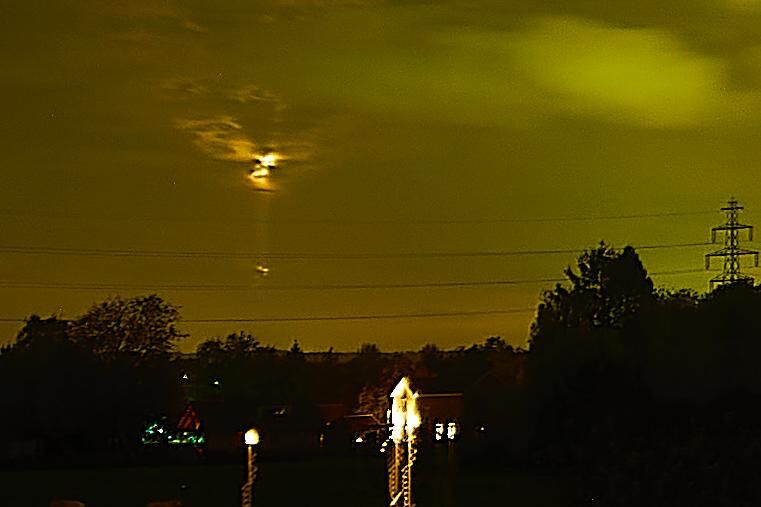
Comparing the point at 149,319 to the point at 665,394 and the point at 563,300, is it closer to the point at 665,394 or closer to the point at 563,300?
the point at 563,300

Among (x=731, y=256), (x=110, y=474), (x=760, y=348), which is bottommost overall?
(x=110, y=474)

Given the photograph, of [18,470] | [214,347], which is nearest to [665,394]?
[18,470]

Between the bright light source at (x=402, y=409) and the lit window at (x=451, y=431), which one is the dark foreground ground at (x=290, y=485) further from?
the bright light source at (x=402, y=409)

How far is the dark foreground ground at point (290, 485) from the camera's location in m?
37.9

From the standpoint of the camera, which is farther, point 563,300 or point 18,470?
point 563,300

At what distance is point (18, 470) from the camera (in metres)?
52.7

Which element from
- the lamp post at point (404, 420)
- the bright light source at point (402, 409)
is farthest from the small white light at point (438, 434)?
the bright light source at point (402, 409)

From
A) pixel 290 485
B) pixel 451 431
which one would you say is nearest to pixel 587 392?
pixel 290 485

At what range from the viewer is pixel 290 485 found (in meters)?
45.2

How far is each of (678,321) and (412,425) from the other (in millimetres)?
39895

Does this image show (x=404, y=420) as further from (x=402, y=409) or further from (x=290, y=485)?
(x=290, y=485)

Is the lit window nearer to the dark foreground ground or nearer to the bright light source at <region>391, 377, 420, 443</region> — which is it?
the dark foreground ground

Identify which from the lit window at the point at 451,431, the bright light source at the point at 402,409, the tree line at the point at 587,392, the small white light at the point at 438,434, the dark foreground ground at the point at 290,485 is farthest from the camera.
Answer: the small white light at the point at 438,434

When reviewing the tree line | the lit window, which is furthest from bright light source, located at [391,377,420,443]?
the lit window
